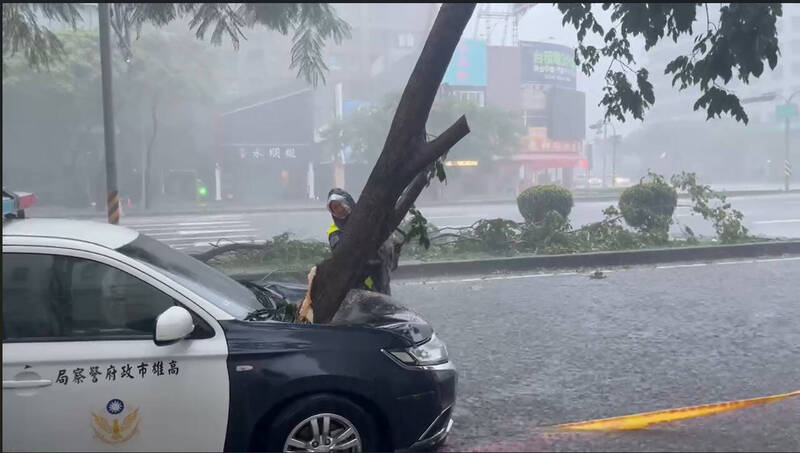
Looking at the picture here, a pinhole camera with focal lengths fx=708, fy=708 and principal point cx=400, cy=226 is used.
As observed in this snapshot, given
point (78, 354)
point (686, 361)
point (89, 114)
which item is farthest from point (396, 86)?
point (78, 354)

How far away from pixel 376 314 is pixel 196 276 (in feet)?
3.56

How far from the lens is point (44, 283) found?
344 centimetres

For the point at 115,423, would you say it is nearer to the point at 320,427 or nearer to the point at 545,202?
the point at 320,427

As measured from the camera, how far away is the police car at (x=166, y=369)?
327cm

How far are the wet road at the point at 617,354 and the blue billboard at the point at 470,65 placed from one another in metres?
32.0

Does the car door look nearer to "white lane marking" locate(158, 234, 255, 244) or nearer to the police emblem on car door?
the police emblem on car door

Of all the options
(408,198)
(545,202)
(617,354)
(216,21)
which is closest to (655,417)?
(617,354)

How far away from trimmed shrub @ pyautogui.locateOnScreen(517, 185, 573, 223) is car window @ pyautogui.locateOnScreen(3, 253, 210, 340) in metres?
11.7

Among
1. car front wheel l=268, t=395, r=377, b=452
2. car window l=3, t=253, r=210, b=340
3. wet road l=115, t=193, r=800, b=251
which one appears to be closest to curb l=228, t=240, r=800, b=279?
wet road l=115, t=193, r=800, b=251

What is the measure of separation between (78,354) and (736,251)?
Answer: 41.0ft

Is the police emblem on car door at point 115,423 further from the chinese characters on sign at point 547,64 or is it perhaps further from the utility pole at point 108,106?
the chinese characters on sign at point 547,64

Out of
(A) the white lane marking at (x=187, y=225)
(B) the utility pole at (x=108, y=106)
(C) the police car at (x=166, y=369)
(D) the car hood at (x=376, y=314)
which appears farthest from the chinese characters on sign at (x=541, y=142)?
(C) the police car at (x=166, y=369)

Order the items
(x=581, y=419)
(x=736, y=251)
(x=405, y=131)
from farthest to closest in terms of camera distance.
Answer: (x=736, y=251), (x=581, y=419), (x=405, y=131)

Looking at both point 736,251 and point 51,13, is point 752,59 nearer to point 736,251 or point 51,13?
point 736,251
